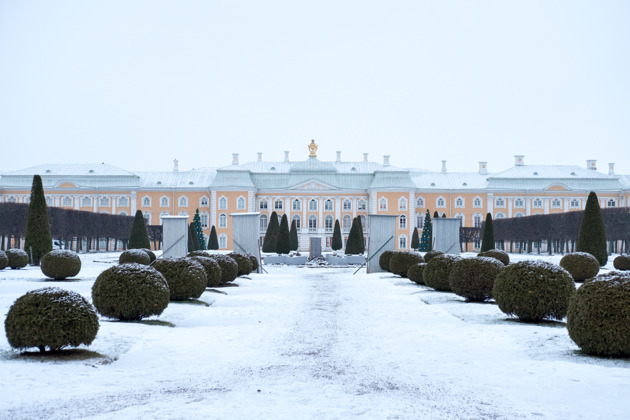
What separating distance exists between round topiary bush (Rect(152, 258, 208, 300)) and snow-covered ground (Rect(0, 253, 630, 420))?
3.82 feet

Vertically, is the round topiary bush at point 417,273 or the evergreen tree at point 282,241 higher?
the evergreen tree at point 282,241

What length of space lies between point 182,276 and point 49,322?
17.3 feet

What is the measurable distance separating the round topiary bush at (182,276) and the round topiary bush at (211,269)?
2352mm

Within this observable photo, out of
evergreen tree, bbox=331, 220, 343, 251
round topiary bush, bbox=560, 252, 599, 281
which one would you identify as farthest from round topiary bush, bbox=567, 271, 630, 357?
evergreen tree, bbox=331, 220, 343, 251

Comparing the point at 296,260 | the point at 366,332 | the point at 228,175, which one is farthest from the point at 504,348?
the point at 228,175

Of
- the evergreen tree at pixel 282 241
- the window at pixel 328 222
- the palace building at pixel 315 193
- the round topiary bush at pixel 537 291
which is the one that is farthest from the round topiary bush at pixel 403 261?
the window at pixel 328 222

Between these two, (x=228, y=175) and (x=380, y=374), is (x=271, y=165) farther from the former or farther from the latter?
(x=380, y=374)

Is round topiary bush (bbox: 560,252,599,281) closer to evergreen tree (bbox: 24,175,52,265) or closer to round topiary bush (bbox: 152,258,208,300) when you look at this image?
round topiary bush (bbox: 152,258,208,300)

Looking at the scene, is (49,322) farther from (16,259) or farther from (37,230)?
(37,230)

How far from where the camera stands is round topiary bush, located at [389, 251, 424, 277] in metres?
19.0

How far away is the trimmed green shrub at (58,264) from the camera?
17031mm

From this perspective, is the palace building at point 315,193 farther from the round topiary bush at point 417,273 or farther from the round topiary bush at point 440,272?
the round topiary bush at point 440,272

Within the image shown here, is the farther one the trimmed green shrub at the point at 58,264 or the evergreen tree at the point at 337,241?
the evergreen tree at the point at 337,241

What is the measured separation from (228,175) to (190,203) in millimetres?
4800
